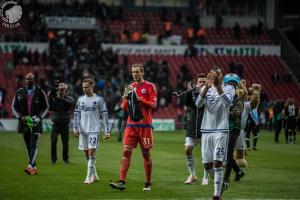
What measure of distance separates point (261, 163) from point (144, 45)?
3289 cm

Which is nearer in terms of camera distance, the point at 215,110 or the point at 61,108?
the point at 215,110

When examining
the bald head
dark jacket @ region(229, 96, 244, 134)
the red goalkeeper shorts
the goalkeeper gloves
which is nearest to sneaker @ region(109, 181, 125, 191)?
the red goalkeeper shorts

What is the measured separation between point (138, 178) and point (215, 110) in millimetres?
5621

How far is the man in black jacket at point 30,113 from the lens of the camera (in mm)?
20781

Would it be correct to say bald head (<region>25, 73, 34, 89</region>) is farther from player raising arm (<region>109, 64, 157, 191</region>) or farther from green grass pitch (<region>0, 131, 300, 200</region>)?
player raising arm (<region>109, 64, 157, 191</region>)

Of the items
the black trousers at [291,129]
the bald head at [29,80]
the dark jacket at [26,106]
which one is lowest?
the black trousers at [291,129]

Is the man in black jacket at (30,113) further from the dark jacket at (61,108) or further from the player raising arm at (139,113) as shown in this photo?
the dark jacket at (61,108)

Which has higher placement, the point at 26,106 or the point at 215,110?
the point at 215,110

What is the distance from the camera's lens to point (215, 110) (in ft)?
49.7

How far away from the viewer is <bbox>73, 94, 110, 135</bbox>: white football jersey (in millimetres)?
19453

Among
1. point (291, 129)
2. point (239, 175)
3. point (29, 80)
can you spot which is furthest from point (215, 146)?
point (291, 129)

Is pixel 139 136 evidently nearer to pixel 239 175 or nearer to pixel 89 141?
pixel 89 141

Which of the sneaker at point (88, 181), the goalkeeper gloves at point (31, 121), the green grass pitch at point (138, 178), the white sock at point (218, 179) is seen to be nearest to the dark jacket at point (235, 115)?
Answer: the green grass pitch at point (138, 178)

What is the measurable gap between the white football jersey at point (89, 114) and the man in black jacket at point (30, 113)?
1549 mm
